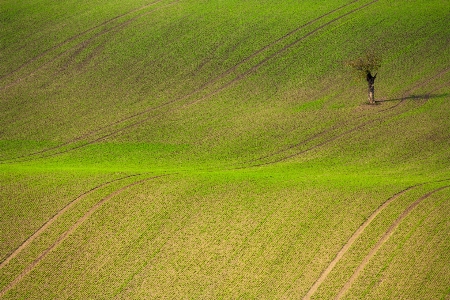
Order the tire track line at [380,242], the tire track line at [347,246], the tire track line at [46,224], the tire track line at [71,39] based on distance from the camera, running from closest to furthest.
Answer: the tire track line at [380,242] → the tire track line at [347,246] → the tire track line at [46,224] → the tire track line at [71,39]

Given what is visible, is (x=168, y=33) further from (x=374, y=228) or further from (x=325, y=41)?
(x=374, y=228)

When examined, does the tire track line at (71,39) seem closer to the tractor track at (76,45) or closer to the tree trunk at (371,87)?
the tractor track at (76,45)

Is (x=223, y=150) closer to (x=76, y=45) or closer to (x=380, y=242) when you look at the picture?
(x=380, y=242)

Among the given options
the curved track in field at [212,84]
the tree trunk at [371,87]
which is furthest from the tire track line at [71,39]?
the tree trunk at [371,87]

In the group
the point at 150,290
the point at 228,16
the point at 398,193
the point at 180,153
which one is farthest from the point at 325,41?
the point at 150,290

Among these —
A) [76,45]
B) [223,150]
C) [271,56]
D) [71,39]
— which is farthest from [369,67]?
[71,39]

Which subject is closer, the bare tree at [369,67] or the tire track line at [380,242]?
the tire track line at [380,242]

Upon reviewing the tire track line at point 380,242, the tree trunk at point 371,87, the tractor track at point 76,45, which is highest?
the tractor track at point 76,45

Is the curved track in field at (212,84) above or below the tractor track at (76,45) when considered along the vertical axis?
below
